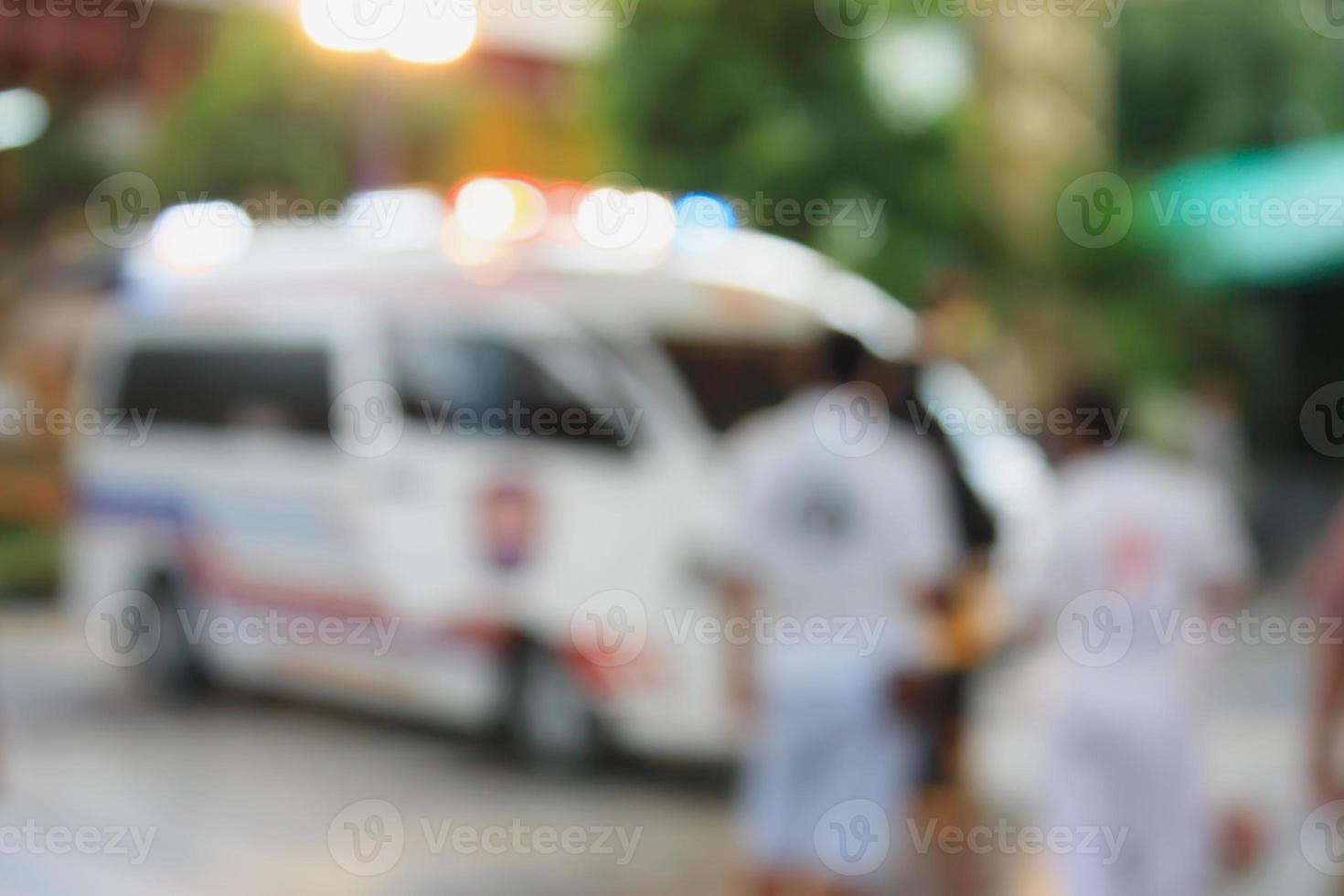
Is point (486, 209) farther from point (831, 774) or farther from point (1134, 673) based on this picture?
point (1134, 673)

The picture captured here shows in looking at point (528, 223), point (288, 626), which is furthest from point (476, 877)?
point (528, 223)

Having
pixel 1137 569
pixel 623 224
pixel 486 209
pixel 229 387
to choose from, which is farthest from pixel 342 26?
pixel 1137 569

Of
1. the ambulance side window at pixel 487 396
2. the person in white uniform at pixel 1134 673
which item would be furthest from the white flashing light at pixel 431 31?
the person in white uniform at pixel 1134 673

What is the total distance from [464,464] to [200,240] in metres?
2.90

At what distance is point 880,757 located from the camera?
15.1ft

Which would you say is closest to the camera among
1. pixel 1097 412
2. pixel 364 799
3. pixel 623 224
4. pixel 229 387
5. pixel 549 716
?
pixel 1097 412

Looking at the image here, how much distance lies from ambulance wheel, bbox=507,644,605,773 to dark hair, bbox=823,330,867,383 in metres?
2.89

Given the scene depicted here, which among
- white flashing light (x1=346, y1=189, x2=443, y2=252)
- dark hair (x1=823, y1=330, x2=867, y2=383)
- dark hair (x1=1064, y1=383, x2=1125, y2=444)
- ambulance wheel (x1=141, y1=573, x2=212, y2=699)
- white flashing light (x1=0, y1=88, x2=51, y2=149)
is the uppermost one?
white flashing light (x1=0, y1=88, x2=51, y2=149)

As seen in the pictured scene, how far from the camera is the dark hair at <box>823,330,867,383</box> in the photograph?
4488 millimetres

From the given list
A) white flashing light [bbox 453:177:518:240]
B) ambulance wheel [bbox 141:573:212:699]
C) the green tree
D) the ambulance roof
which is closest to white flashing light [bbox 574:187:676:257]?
the ambulance roof

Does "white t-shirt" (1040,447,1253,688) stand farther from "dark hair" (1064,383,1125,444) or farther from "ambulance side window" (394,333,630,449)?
"ambulance side window" (394,333,630,449)

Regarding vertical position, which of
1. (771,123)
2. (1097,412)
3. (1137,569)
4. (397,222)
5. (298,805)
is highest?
(771,123)

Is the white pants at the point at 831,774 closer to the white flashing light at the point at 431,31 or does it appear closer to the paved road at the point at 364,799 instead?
the paved road at the point at 364,799

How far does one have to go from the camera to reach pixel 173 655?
29.1 ft
